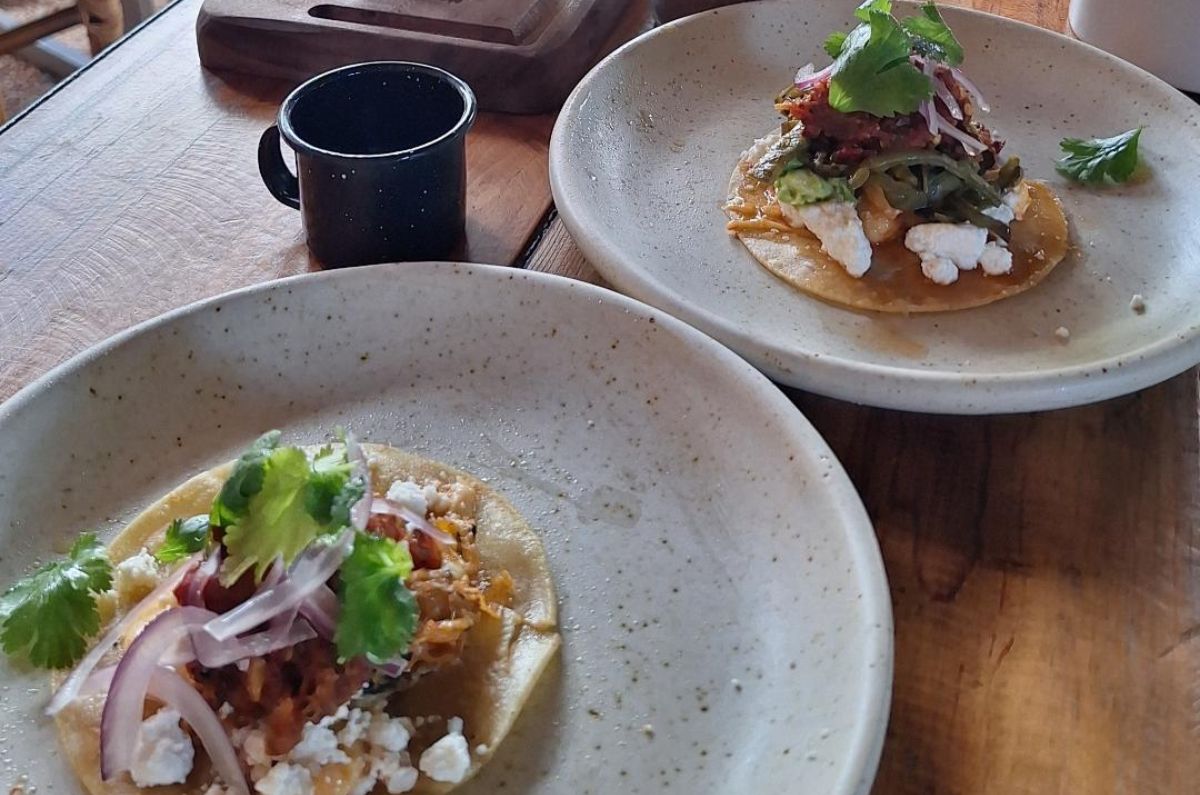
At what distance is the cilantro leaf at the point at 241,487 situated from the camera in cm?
104

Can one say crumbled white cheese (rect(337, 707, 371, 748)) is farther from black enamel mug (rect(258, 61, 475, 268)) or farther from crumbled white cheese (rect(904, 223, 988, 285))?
crumbled white cheese (rect(904, 223, 988, 285))

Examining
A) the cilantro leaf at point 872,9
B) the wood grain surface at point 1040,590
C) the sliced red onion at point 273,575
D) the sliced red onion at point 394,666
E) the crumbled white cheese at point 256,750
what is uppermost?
the cilantro leaf at point 872,9

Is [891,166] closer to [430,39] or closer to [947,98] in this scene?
[947,98]

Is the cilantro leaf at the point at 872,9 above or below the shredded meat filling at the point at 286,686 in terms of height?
above

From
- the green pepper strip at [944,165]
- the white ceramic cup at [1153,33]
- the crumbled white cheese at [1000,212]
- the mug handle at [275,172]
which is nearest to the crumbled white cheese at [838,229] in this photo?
the green pepper strip at [944,165]

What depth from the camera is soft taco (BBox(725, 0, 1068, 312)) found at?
5.71ft

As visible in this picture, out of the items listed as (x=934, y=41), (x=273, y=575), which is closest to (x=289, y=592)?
(x=273, y=575)

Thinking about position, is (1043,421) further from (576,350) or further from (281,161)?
(281,161)

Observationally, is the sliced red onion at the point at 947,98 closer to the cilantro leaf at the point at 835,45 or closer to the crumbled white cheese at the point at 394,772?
the cilantro leaf at the point at 835,45

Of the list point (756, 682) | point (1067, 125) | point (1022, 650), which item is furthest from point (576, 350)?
point (1067, 125)

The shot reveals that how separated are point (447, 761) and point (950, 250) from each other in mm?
1199

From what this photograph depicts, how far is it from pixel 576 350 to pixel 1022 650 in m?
0.68

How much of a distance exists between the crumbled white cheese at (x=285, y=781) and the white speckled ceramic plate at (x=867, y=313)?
77 cm

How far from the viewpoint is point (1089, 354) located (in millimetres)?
1557
